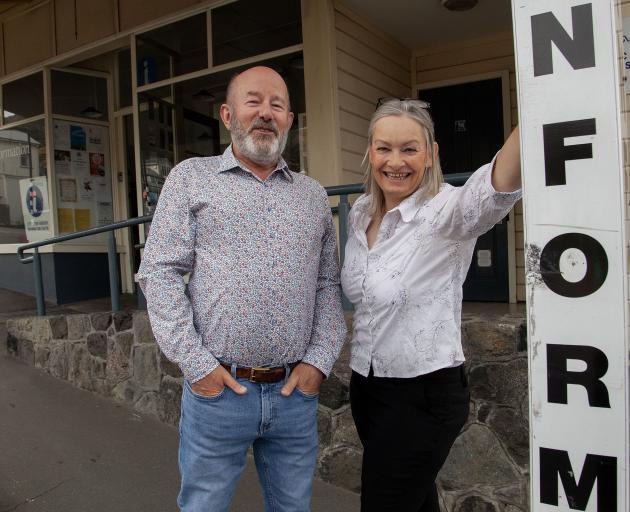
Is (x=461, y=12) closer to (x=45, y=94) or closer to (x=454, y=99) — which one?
(x=454, y=99)

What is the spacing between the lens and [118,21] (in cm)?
619

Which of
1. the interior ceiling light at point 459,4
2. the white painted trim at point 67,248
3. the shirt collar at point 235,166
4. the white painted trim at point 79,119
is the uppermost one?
the interior ceiling light at point 459,4

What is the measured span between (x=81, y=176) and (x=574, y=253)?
284 inches

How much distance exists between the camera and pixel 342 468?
3.13 m

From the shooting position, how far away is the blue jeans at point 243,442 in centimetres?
174

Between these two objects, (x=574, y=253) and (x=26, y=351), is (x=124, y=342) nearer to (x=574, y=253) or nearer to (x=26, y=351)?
(x=26, y=351)

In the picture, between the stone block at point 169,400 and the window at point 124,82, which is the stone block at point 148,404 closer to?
the stone block at point 169,400

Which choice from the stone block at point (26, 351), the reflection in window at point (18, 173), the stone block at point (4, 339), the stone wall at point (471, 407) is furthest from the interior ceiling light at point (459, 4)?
the reflection in window at point (18, 173)

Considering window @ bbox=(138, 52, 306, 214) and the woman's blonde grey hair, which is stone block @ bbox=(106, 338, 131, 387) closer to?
window @ bbox=(138, 52, 306, 214)

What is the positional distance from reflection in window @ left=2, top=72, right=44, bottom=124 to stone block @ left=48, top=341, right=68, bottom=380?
3.51m

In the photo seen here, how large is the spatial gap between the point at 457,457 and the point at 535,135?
213 cm

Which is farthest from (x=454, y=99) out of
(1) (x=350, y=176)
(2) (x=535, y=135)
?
(2) (x=535, y=135)

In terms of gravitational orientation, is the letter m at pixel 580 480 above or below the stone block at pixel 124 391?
above

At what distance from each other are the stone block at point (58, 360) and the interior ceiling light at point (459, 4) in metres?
4.33
